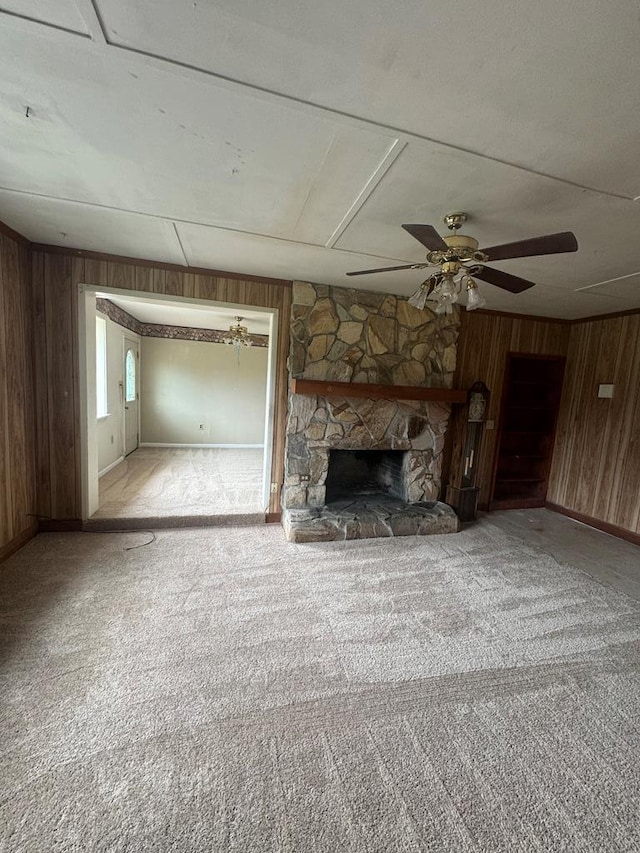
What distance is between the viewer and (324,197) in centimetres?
182

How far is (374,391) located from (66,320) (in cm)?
272

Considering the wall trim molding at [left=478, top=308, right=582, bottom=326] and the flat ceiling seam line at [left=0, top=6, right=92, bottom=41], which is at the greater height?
the flat ceiling seam line at [left=0, top=6, right=92, bottom=41]

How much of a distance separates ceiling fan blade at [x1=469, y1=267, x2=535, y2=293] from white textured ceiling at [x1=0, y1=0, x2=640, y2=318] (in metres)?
0.29

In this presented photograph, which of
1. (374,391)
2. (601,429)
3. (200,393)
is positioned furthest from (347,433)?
(200,393)

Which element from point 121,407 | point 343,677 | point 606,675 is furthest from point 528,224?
point 121,407

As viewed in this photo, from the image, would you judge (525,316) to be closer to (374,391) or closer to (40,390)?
(374,391)

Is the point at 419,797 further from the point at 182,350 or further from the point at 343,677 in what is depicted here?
the point at 182,350

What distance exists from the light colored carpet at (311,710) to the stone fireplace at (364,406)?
0.79 meters

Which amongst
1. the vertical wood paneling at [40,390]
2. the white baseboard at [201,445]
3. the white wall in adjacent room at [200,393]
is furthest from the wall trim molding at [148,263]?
the white baseboard at [201,445]

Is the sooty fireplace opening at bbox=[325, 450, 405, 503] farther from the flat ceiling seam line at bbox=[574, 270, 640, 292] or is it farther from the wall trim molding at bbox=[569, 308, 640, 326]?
the wall trim molding at bbox=[569, 308, 640, 326]

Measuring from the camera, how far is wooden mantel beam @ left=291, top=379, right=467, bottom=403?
126 inches

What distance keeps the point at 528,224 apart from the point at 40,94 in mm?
2262

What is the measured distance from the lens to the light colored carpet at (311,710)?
3.75ft

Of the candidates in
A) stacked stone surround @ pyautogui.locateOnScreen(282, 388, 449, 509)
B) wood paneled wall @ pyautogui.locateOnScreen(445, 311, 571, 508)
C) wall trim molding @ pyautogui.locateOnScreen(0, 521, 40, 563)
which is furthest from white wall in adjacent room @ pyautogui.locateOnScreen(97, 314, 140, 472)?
wood paneled wall @ pyautogui.locateOnScreen(445, 311, 571, 508)
